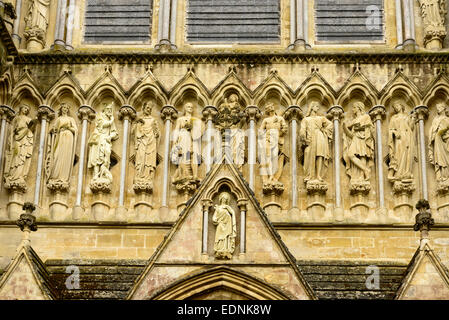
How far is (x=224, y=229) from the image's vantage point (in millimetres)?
Result: 16875

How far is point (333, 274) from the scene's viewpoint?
1822 cm

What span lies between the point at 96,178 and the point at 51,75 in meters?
2.36

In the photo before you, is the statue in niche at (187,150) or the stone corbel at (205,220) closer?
the stone corbel at (205,220)

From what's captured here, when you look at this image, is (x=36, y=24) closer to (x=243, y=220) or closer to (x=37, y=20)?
(x=37, y=20)

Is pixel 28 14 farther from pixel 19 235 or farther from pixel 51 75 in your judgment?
pixel 19 235

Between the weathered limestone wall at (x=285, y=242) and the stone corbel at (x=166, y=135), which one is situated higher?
the stone corbel at (x=166, y=135)

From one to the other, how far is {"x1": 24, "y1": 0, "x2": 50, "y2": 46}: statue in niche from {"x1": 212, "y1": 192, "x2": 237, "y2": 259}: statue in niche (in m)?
5.97

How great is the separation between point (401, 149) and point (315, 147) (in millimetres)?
1522

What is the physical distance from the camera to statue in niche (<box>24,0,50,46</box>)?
21.1 metres

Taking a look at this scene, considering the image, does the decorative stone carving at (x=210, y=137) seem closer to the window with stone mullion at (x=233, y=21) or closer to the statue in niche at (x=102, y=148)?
the statue in niche at (x=102, y=148)

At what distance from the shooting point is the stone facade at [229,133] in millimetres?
19109

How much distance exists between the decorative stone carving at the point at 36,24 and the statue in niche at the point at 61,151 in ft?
5.19

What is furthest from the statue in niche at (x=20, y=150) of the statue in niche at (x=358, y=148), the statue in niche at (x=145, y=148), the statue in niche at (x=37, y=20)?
the statue in niche at (x=358, y=148)
